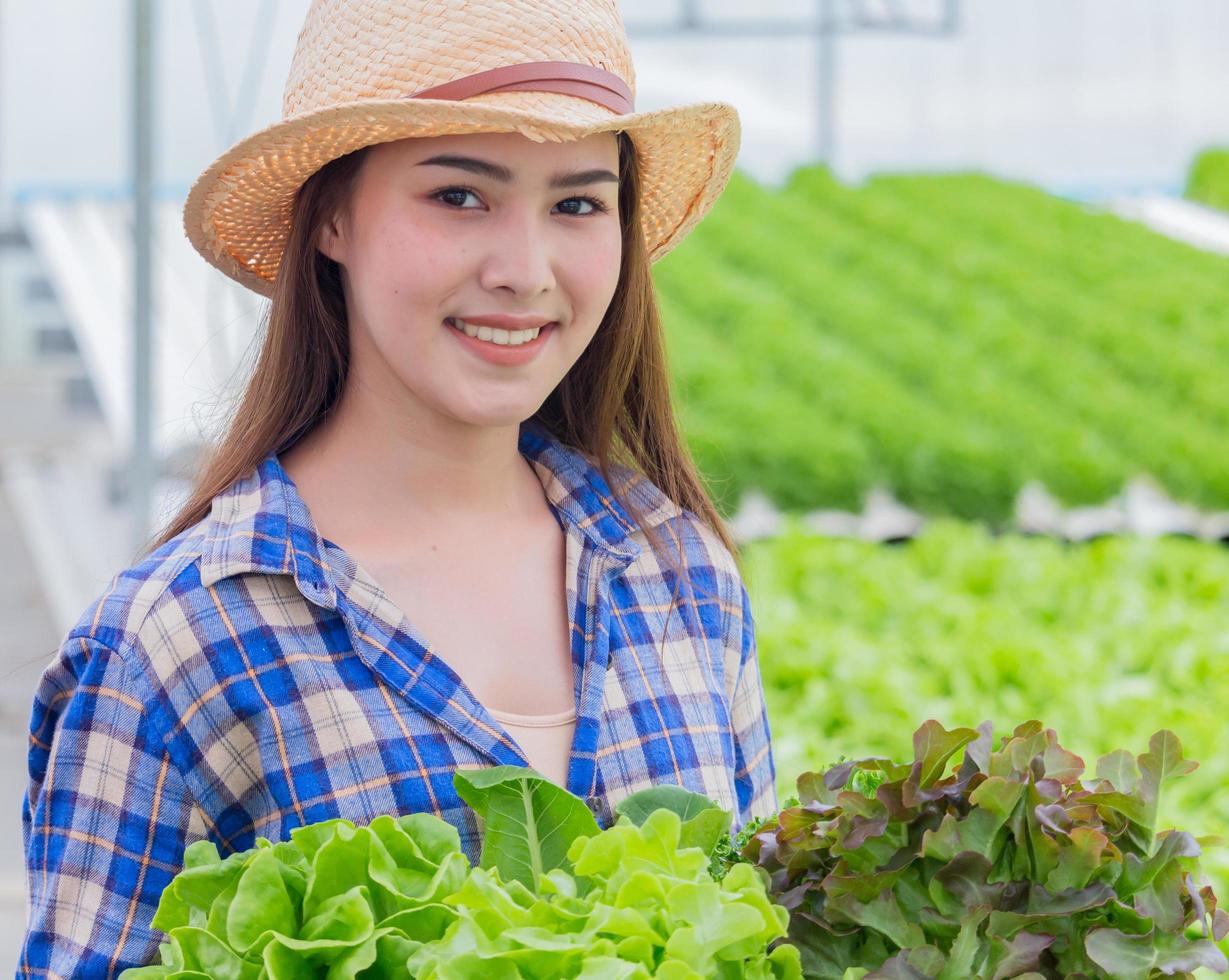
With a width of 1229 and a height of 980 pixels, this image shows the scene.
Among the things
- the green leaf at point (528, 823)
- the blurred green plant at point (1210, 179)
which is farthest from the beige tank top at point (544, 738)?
the blurred green plant at point (1210, 179)

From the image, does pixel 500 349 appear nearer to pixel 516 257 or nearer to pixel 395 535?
pixel 516 257

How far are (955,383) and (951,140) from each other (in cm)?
906

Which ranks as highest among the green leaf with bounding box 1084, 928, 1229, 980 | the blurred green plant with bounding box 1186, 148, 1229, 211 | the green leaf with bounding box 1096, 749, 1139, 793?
the green leaf with bounding box 1096, 749, 1139, 793

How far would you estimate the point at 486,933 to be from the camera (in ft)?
3.00

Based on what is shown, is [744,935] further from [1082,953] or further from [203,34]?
[203,34]

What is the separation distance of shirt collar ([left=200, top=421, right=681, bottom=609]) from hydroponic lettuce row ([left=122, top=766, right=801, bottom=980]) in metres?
0.35

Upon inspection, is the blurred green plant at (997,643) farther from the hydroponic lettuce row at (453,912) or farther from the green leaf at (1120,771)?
the hydroponic lettuce row at (453,912)

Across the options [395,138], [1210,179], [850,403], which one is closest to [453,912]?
[395,138]

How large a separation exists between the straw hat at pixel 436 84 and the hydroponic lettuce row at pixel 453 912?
574mm

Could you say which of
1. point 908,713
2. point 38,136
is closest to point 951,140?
point 38,136

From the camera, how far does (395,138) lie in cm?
135

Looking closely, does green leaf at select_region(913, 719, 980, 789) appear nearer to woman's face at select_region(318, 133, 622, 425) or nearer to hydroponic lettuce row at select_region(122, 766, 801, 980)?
hydroponic lettuce row at select_region(122, 766, 801, 980)

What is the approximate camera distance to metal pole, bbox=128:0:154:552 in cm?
379

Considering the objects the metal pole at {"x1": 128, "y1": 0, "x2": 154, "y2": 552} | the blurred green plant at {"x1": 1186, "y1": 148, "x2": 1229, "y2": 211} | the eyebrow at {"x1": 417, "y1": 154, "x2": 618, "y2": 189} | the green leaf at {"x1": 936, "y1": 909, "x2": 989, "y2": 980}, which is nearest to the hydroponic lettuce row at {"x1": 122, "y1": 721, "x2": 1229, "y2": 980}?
the green leaf at {"x1": 936, "y1": 909, "x2": 989, "y2": 980}
